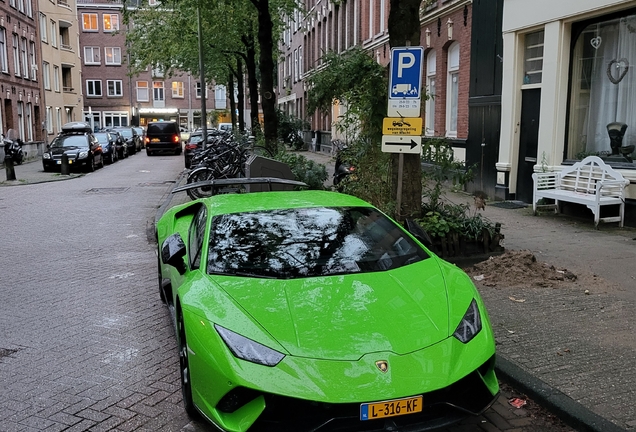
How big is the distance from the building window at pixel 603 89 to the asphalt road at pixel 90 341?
26.8 ft

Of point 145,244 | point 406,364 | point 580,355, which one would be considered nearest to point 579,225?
point 580,355

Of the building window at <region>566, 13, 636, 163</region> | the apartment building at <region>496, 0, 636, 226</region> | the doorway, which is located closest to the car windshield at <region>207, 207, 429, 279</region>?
the apartment building at <region>496, 0, 636, 226</region>

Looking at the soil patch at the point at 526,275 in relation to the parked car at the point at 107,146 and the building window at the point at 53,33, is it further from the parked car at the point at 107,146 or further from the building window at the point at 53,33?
the building window at the point at 53,33

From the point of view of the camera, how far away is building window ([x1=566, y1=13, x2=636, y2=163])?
10.7 m

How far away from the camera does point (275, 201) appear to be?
5016 millimetres

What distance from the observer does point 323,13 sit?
37.0m

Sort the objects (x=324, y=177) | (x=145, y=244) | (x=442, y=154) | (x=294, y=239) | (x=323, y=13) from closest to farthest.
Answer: (x=294, y=239), (x=442, y=154), (x=145, y=244), (x=324, y=177), (x=323, y=13)

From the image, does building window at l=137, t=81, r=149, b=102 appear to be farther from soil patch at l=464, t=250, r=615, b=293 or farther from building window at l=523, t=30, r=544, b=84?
soil patch at l=464, t=250, r=615, b=293

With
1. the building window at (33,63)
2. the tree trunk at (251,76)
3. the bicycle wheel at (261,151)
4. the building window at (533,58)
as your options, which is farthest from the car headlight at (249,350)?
the building window at (33,63)

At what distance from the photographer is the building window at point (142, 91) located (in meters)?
73.6

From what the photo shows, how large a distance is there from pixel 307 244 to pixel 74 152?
78.8ft

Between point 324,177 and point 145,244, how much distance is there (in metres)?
4.22

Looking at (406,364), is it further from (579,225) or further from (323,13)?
(323,13)

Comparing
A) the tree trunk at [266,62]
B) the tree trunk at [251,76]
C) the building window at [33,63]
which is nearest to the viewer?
the tree trunk at [266,62]
